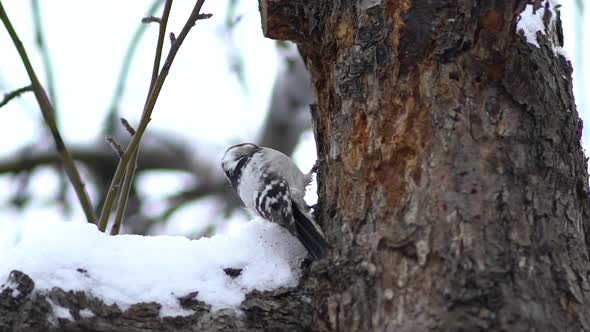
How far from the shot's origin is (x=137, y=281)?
2293 millimetres

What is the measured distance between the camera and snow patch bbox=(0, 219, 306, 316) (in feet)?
7.29

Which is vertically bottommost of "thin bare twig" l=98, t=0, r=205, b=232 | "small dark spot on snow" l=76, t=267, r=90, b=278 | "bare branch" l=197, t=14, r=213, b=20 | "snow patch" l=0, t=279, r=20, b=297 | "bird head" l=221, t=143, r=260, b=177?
Answer: "snow patch" l=0, t=279, r=20, b=297

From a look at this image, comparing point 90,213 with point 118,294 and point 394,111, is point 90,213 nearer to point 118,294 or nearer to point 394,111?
point 118,294

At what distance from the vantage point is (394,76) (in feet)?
8.21

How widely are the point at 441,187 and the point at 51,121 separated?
49.6 inches

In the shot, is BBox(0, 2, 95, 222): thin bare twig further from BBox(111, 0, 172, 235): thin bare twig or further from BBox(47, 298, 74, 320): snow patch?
BBox(47, 298, 74, 320): snow patch

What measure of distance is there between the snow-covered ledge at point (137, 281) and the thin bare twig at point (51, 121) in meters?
0.20

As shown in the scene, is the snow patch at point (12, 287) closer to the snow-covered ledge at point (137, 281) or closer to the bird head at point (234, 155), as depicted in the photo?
the snow-covered ledge at point (137, 281)

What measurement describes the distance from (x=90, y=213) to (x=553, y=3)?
6.08 feet

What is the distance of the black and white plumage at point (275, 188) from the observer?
2646mm

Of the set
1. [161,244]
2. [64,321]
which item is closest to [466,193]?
[161,244]

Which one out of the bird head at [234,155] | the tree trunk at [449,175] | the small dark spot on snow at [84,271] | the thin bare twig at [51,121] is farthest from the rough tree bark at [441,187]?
the bird head at [234,155]

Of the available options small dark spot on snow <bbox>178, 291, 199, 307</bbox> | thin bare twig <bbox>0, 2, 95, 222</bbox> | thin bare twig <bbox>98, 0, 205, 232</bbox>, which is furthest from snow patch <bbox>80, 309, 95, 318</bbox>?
thin bare twig <bbox>0, 2, 95, 222</bbox>

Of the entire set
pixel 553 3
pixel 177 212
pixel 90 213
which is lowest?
pixel 90 213
